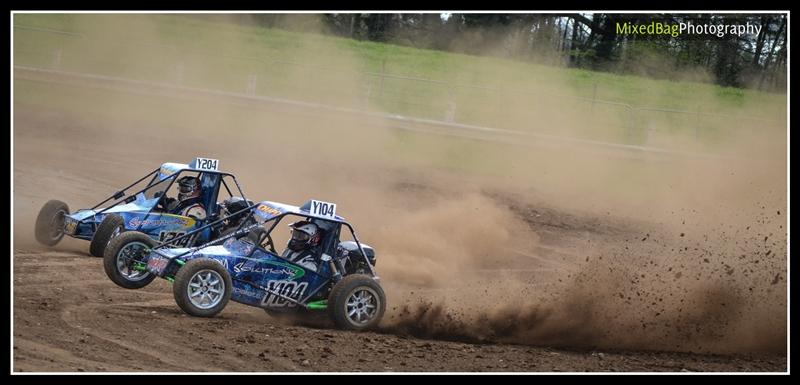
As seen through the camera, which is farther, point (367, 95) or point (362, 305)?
point (367, 95)

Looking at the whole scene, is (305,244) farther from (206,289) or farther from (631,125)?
(631,125)

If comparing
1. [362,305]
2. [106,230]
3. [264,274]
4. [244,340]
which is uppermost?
[106,230]

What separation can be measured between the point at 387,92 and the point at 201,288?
71.0 ft

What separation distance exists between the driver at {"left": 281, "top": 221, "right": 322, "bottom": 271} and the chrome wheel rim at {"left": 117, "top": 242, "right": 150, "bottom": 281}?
169cm

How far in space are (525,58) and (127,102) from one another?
42.4 feet

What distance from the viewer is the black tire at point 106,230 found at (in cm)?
1247

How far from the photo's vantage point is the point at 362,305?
34.8ft

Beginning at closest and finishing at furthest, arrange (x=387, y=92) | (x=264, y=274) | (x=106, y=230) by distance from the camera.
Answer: (x=264, y=274)
(x=106, y=230)
(x=387, y=92)

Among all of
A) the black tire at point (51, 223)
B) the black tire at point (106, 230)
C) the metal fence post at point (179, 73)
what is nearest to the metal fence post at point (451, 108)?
the metal fence post at point (179, 73)

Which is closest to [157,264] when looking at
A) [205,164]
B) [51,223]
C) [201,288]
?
[201,288]

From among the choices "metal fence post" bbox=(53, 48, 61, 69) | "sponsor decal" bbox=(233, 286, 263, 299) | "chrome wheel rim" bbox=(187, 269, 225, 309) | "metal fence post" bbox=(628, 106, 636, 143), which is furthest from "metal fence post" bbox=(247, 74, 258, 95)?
"chrome wheel rim" bbox=(187, 269, 225, 309)

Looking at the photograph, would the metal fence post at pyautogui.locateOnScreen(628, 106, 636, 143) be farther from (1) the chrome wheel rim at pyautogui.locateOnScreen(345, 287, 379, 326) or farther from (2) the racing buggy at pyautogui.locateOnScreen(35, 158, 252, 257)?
(1) the chrome wheel rim at pyautogui.locateOnScreen(345, 287, 379, 326)

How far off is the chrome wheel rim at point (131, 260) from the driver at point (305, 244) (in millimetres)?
1692

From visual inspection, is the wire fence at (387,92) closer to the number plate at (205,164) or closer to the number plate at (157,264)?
the number plate at (205,164)
